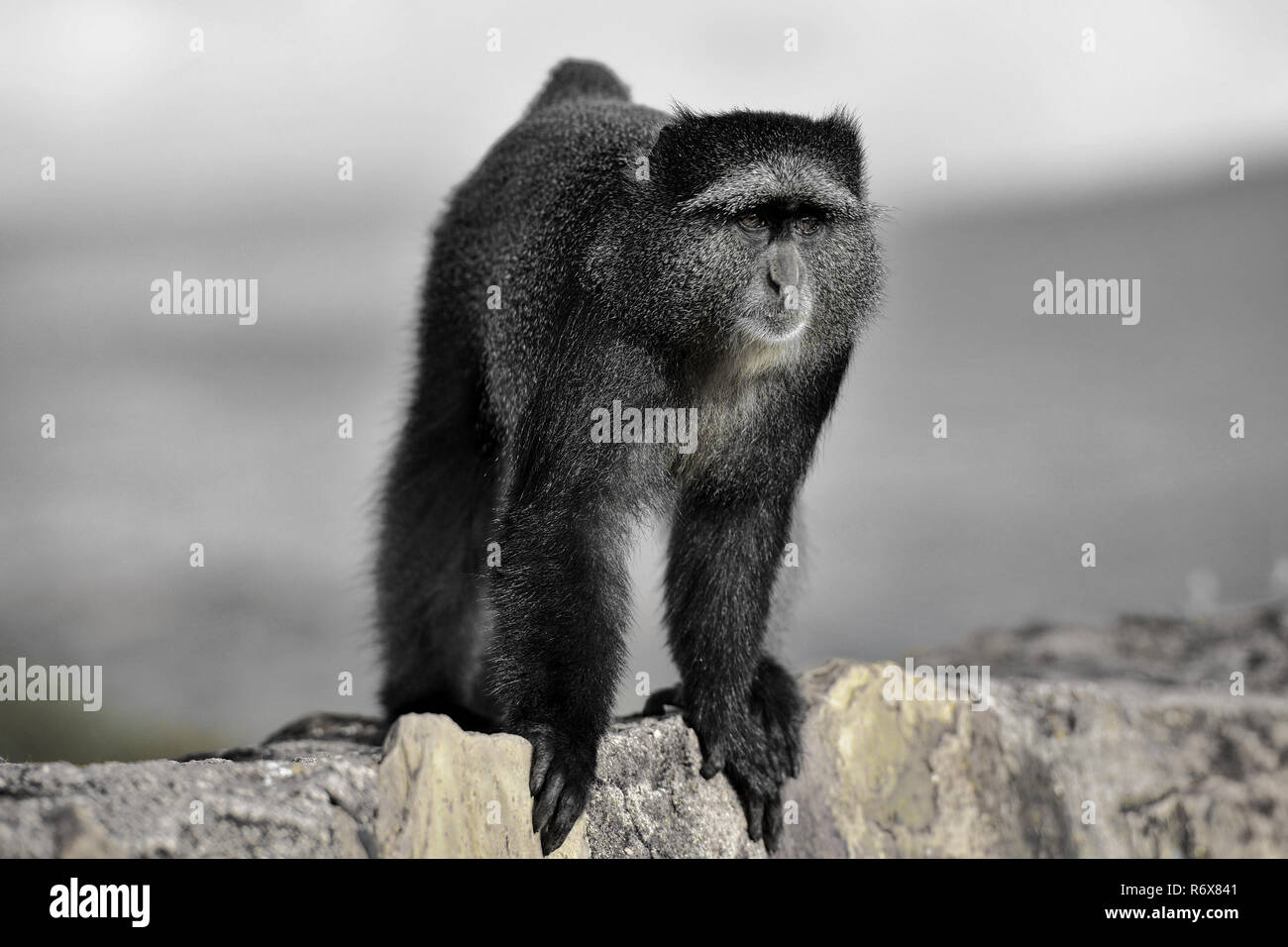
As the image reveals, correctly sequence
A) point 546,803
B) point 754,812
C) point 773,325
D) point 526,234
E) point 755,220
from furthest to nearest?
1. point 526,234
2. point 754,812
3. point 755,220
4. point 773,325
5. point 546,803

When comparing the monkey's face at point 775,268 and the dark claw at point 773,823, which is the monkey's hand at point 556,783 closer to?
the dark claw at point 773,823

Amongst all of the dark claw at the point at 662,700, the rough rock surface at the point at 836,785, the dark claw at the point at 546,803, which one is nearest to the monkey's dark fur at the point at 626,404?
the dark claw at the point at 546,803

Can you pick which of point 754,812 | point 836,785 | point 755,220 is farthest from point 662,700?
point 755,220

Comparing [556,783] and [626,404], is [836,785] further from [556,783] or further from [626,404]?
[626,404]

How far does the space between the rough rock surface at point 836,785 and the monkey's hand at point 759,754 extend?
0.09 m

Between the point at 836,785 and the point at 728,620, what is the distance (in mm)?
1462

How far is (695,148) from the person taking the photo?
6008 millimetres

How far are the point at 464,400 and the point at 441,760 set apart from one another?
277 cm

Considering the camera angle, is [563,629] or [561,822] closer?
[561,822]

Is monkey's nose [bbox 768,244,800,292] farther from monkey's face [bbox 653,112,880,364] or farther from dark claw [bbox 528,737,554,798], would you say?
dark claw [bbox 528,737,554,798]

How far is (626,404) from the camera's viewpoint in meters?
5.99

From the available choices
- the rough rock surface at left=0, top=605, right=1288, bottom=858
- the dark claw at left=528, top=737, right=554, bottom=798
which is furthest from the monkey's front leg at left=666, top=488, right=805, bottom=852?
the dark claw at left=528, top=737, right=554, bottom=798

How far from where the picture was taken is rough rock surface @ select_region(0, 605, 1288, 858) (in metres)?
4.33

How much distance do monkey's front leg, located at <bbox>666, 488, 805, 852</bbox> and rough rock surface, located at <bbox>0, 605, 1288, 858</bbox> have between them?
15cm
